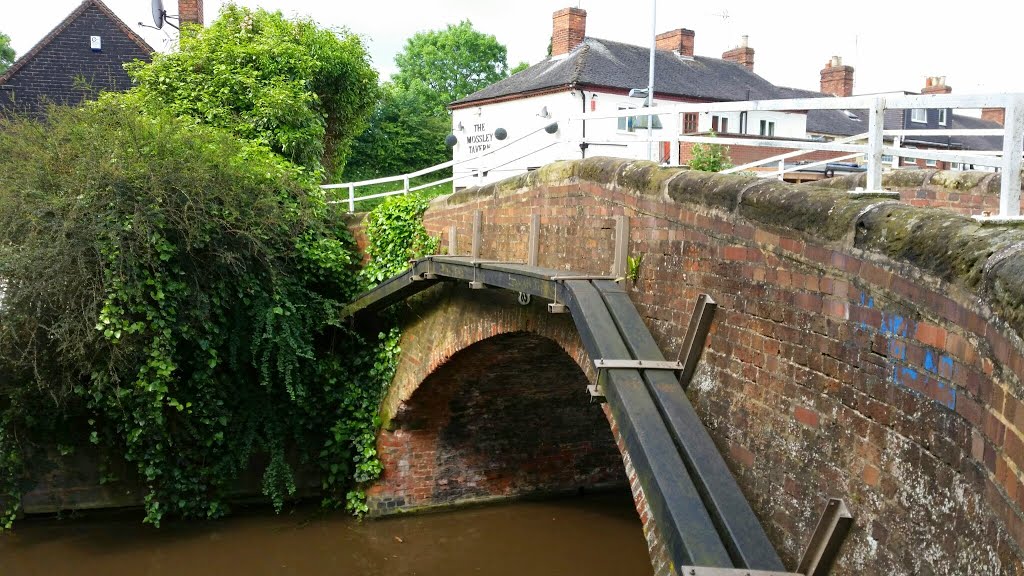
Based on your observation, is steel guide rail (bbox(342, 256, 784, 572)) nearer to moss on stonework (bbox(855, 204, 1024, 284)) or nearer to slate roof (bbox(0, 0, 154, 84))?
moss on stonework (bbox(855, 204, 1024, 284))

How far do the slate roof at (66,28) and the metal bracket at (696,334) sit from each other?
65.0ft

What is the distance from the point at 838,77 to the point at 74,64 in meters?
25.0

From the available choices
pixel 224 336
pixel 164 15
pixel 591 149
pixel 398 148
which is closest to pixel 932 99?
pixel 224 336

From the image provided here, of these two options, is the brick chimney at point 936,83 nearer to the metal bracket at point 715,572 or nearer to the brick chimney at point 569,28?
the brick chimney at point 569,28

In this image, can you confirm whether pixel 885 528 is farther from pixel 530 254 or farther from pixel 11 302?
pixel 11 302

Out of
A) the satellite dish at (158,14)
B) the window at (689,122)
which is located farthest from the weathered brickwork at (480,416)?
the window at (689,122)

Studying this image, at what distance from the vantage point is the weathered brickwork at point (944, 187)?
25.8ft

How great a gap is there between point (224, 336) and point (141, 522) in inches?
127

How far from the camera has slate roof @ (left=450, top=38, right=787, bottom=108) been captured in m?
23.6

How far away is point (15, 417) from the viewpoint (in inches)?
399

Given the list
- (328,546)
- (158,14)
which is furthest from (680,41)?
(328,546)

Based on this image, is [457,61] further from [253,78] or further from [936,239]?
[936,239]

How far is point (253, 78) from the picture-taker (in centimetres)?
1366

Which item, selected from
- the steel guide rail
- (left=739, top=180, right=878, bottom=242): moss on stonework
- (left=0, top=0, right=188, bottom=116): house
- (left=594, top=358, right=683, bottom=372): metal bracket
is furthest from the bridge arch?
(left=0, top=0, right=188, bottom=116): house
